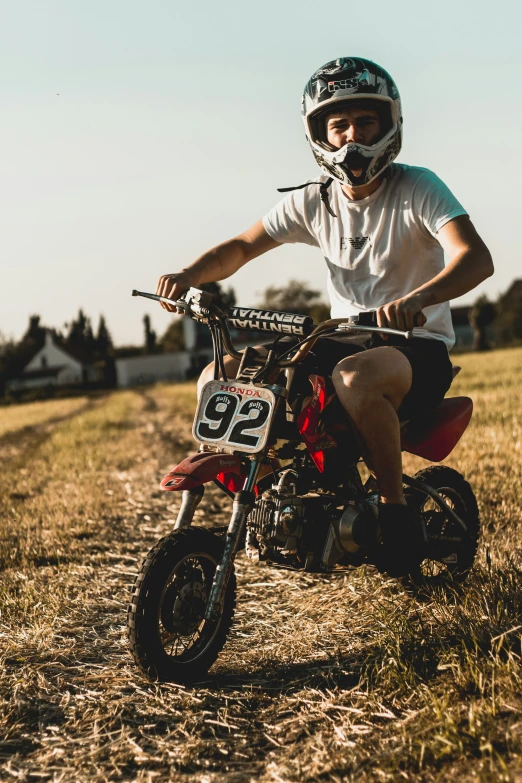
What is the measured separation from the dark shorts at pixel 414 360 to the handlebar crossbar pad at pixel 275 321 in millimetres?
273

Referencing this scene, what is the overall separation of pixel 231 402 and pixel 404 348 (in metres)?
0.84

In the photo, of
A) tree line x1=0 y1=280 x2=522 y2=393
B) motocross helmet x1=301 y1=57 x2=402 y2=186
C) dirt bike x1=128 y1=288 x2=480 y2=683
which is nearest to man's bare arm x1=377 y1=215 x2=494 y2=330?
dirt bike x1=128 y1=288 x2=480 y2=683

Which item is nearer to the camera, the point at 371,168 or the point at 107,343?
the point at 371,168

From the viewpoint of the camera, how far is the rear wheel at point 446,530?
4.70 m

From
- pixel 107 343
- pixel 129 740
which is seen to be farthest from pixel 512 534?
pixel 107 343

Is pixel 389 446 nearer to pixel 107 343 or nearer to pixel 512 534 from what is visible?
pixel 512 534

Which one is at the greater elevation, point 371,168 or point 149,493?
point 371,168

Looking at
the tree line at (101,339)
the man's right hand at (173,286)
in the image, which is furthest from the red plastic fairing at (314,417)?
the tree line at (101,339)

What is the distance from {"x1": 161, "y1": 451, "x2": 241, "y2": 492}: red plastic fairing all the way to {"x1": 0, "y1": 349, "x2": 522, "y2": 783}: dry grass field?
2.58 ft

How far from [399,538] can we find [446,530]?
81 centimetres

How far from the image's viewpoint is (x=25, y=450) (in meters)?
15.6

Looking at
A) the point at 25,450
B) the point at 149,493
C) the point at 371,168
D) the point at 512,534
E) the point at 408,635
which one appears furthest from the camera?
the point at 25,450

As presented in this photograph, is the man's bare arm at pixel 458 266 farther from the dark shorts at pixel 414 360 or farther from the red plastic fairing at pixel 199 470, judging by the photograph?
the red plastic fairing at pixel 199 470

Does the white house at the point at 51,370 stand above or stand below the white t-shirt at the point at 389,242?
below
